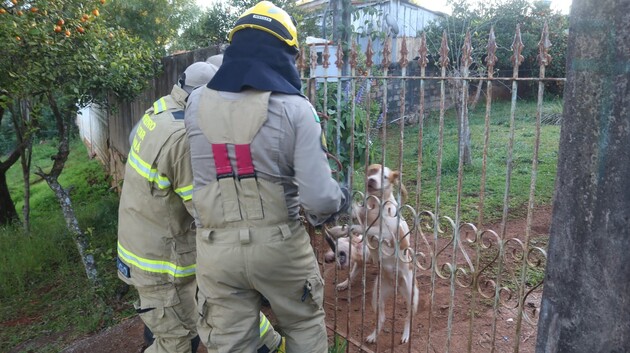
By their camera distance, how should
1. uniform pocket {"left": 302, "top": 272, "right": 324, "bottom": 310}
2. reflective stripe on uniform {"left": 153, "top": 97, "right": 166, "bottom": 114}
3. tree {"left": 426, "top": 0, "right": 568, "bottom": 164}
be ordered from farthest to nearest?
tree {"left": 426, "top": 0, "right": 568, "bottom": 164}, reflective stripe on uniform {"left": 153, "top": 97, "right": 166, "bottom": 114}, uniform pocket {"left": 302, "top": 272, "right": 324, "bottom": 310}

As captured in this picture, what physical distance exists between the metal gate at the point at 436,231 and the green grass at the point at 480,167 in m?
0.04

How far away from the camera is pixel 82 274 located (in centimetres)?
561

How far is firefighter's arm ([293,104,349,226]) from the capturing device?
215 centimetres

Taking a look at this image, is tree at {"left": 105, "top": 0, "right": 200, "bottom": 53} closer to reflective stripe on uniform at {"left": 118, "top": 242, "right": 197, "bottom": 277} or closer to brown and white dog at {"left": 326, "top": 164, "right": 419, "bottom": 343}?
brown and white dog at {"left": 326, "top": 164, "right": 419, "bottom": 343}

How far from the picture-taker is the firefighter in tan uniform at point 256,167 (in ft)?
7.09

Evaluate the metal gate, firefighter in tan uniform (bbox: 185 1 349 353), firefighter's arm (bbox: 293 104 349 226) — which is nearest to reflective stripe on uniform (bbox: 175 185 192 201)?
firefighter in tan uniform (bbox: 185 1 349 353)

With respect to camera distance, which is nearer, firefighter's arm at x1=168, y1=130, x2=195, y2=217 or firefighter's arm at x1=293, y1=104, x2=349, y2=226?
firefighter's arm at x1=293, y1=104, x2=349, y2=226

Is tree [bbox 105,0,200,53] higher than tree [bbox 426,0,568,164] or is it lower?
higher

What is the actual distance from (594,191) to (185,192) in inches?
77.1

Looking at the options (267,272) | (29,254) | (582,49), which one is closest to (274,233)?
(267,272)

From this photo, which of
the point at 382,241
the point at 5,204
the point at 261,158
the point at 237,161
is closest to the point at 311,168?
the point at 261,158

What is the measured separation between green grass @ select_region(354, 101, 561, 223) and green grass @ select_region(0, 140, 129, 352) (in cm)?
304

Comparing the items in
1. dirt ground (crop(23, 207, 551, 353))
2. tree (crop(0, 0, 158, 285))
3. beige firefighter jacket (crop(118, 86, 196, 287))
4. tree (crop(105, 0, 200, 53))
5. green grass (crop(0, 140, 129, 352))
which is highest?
tree (crop(105, 0, 200, 53))

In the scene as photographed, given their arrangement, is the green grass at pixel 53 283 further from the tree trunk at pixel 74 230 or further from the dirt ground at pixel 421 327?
the dirt ground at pixel 421 327
